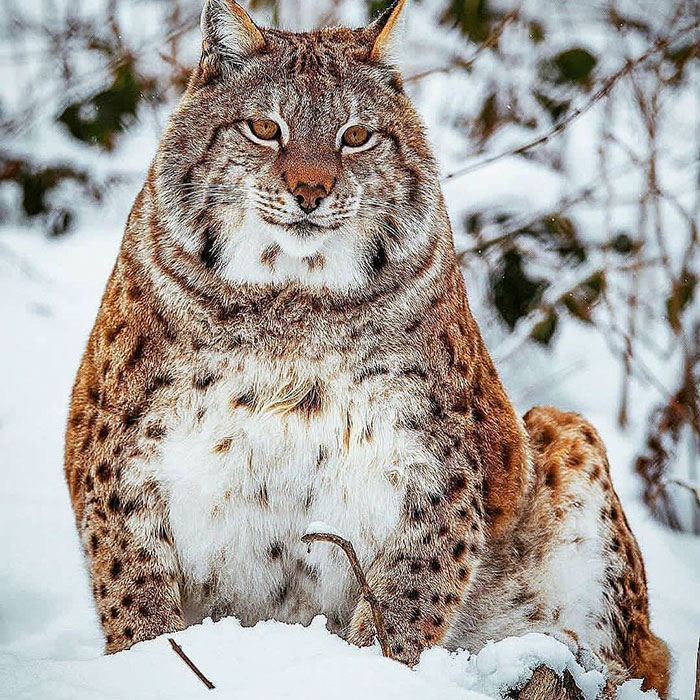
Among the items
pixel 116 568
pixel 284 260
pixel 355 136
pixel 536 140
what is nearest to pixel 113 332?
pixel 284 260

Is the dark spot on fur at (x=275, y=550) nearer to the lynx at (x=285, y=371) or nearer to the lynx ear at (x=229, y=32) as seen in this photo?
the lynx at (x=285, y=371)

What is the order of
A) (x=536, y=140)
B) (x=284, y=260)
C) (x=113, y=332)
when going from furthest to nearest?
(x=536, y=140)
(x=113, y=332)
(x=284, y=260)

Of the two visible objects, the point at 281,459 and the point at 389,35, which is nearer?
the point at 281,459

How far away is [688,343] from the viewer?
24.4 ft

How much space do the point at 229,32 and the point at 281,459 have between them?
138cm

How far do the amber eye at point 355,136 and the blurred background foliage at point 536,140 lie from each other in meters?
2.68

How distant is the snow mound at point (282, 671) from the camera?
2.88m

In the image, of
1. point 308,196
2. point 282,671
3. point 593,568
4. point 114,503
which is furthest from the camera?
point 593,568

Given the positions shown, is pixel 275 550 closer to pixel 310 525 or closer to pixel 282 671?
pixel 310 525

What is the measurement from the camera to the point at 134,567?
3.88m

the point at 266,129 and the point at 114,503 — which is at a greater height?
the point at 266,129

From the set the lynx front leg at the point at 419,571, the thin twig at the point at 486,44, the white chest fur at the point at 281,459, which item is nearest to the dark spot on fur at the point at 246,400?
the white chest fur at the point at 281,459

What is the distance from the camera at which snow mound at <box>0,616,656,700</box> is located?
288 centimetres

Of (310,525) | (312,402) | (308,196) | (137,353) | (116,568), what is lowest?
(116,568)
